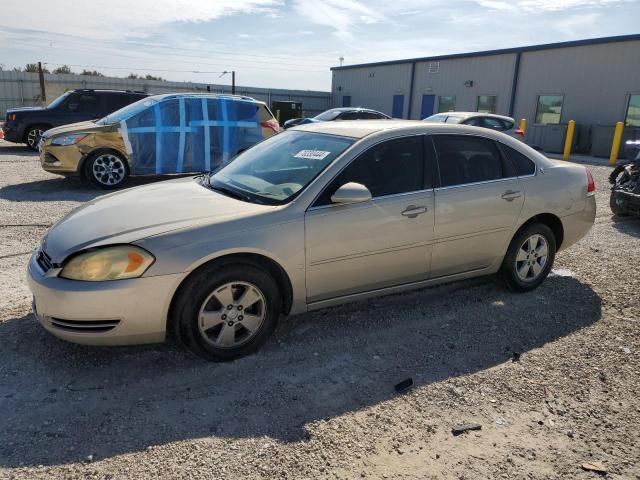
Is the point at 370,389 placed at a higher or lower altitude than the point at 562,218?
lower

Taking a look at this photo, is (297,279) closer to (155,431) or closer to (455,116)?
(155,431)

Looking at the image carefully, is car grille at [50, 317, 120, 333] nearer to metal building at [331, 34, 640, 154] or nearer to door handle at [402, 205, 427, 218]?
door handle at [402, 205, 427, 218]

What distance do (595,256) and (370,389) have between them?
415 cm

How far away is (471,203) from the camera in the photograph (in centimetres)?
434

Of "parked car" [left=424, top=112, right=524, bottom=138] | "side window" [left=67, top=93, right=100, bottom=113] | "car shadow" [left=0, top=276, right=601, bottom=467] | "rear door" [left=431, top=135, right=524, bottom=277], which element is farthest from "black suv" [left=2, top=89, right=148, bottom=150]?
"rear door" [left=431, top=135, right=524, bottom=277]

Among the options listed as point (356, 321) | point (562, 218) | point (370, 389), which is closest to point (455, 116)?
point (562, 218)

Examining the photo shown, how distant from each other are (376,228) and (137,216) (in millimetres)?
1686

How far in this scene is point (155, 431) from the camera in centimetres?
282

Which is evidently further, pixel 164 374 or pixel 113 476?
pixel 164 374

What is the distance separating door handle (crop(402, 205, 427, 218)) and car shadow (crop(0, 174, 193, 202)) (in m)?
6.10

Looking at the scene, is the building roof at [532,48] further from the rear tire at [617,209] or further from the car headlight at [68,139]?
the car headlight at [68,139]

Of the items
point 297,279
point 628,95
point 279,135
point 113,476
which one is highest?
point 628,95

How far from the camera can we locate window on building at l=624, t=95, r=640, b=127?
19094 mm

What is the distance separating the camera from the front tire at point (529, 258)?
15.6ft
